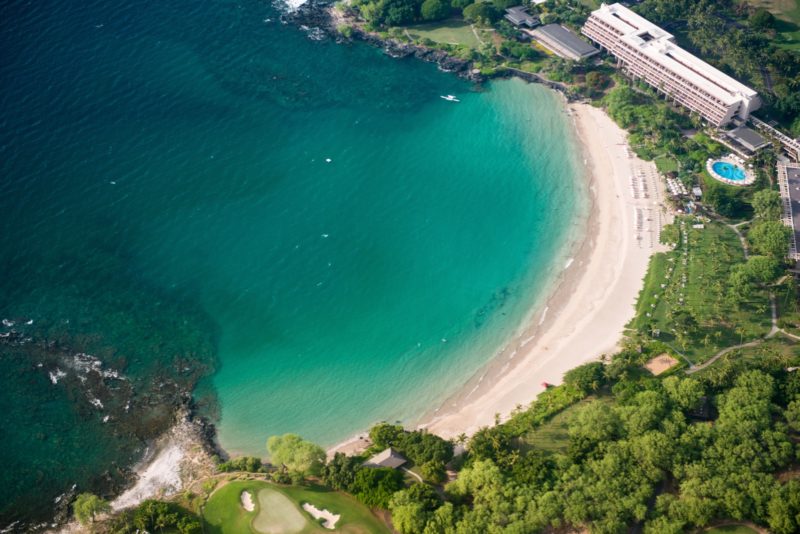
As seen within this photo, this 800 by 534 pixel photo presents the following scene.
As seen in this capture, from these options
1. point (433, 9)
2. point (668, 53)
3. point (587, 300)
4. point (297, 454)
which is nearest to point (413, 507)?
point (297, 454)

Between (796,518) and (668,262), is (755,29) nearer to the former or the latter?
(668,262)

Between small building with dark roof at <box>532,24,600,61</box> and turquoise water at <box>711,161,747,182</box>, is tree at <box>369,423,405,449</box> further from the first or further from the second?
small building with dark roof at <box>532,24,600,61</box>

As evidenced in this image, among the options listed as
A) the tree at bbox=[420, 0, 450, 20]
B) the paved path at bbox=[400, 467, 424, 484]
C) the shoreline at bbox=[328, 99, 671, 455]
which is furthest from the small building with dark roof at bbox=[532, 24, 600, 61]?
the paved path at bbox=[400, 467, 424, 484]

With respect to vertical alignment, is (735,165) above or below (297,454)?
above

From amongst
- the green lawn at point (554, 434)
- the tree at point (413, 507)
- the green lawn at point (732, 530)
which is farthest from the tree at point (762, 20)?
the tree at point (413, 507)

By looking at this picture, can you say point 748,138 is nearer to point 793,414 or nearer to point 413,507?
point 793,414

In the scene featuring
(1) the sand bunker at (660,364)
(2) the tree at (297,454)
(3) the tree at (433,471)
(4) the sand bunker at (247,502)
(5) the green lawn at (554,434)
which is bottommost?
(4) the sand bunker at (247,502)

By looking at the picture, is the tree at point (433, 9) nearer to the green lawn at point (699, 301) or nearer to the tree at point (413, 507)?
the green lawn at point (699, 301)
